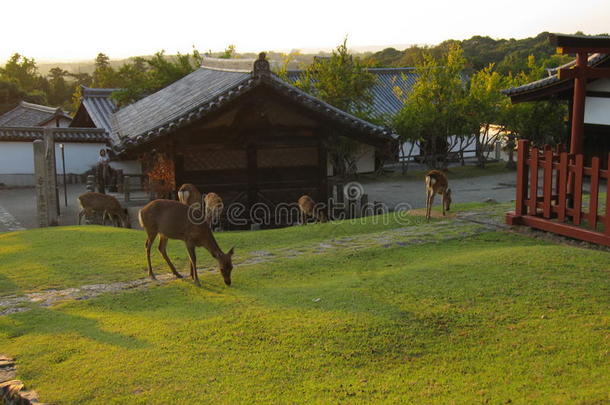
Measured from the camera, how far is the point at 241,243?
44.0ft

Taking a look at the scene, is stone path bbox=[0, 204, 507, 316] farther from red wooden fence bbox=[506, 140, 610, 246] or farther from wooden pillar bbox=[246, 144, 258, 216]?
wooden pillar bbox=[246, 144, 258, 216]

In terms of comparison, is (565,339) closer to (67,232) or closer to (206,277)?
(206,277)

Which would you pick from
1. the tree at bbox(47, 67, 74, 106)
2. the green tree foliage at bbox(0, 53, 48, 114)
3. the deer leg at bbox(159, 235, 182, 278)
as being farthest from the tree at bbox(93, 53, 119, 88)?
the deer leg at bbox(159, 235, 182, 278)

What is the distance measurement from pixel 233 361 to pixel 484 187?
23.2m

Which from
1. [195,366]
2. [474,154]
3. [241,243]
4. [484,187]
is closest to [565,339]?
[195,366]

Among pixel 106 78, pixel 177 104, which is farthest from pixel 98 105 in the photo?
pixel 177 104

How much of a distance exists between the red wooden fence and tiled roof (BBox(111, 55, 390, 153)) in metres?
6.34

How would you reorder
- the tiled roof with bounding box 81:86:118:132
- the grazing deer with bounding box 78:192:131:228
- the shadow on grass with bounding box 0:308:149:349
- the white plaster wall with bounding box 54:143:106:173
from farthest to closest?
1. the tiled roof with bounding box 81:86:118:132
2. the white plaster wall with bounding box 54:143:106:173
3. the grazing deer with bounding box 78:192:131:228
4. the shadow on grass with bounding box 0:308:149:349

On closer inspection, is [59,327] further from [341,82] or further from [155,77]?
[155,77]

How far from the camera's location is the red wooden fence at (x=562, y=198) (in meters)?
11.2

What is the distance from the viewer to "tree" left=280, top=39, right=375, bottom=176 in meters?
29.2

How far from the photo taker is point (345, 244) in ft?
41.7

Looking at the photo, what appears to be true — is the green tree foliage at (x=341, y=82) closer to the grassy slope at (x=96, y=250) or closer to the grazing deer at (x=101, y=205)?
the grazing deer at (x=101, y=205)

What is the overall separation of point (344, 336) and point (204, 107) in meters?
11.2
